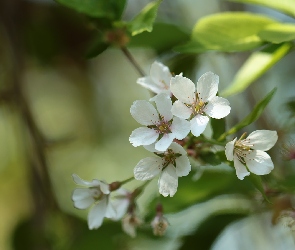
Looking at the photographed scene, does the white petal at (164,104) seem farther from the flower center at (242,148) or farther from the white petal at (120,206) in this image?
the white petal at (120,206)

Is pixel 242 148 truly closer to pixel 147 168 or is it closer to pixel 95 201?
pixel 147 168

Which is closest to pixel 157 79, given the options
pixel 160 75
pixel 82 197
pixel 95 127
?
pixel 160 75

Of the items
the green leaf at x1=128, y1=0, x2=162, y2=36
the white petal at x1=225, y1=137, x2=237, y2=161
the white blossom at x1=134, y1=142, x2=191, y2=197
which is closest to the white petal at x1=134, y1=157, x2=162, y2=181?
the white blossom at x1=134, y1=142, x2=191, y2=197

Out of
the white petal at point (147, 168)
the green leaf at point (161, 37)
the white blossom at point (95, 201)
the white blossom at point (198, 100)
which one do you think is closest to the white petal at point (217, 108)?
the white blossom at point (198, 100)

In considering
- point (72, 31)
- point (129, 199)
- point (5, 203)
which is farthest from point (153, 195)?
point (5, 203)

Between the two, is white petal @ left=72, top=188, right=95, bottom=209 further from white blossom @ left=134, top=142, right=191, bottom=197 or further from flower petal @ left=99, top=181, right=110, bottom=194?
white blossom @ left=134, top=142, right=191, bottom=197

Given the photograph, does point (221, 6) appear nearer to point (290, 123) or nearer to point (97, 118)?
point (290, 123)
